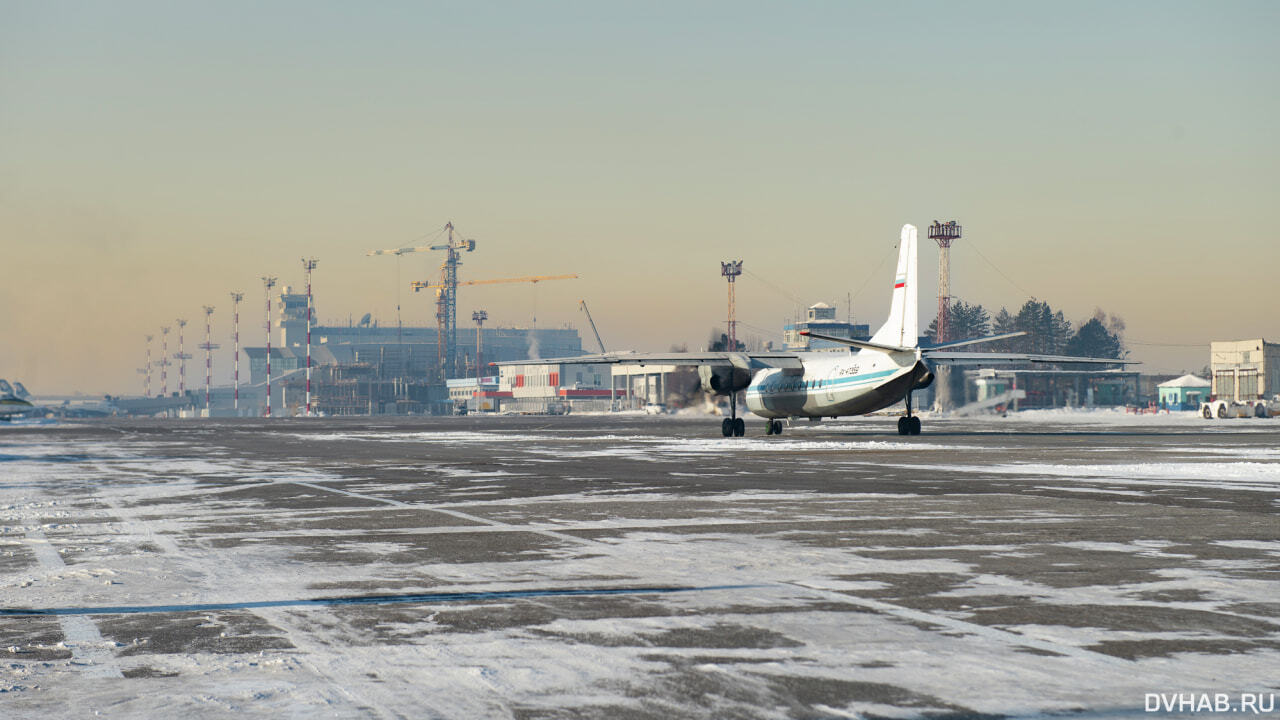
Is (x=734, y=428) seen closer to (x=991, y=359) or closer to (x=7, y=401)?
(x=991, y=359)

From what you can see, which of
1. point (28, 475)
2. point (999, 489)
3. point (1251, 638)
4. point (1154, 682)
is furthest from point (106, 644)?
point (28, 475)

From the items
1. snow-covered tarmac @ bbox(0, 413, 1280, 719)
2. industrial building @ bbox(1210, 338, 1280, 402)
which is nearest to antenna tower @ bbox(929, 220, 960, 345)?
industrial building @ bbox(1210, 338, 1280, 402)

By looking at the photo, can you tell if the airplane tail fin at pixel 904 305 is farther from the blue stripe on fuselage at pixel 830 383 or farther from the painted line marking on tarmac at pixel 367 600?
the painted line marking on tarmac at pixel 367 600

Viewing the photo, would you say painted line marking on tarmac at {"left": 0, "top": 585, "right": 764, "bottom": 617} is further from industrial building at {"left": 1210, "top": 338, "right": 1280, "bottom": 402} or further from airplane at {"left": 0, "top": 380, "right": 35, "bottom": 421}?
industrial building at {"left": 1210, "top": 338, "right": 1280, "bottom": 402}

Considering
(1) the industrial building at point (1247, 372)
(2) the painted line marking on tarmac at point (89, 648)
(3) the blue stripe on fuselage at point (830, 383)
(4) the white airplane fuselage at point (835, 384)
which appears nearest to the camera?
(2) the painted line marking on tarmac at point (89, 648)

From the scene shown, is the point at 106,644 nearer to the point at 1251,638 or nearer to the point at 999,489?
the point at 1251,638

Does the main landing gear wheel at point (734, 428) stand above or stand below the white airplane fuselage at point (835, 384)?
below

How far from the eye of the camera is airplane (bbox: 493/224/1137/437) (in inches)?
1804

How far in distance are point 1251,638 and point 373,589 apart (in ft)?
24.6

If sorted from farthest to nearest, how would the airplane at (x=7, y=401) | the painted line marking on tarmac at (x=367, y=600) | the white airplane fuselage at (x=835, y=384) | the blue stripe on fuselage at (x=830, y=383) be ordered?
the airplane at (x=7, y=401) < the blue stripe on fuselage at (x=830, y=383) < the white airplane fuselage at (x=835, y=384) < the painted line marking on tarmac at (x=367, y=600)

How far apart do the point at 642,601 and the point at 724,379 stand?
4536 centimetres

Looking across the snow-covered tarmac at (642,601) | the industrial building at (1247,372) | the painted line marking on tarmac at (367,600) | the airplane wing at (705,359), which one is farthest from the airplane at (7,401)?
the industrial building at (1247,372)

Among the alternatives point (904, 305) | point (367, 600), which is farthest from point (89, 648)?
point (904, 305)

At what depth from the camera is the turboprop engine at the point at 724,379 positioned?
55250mm
